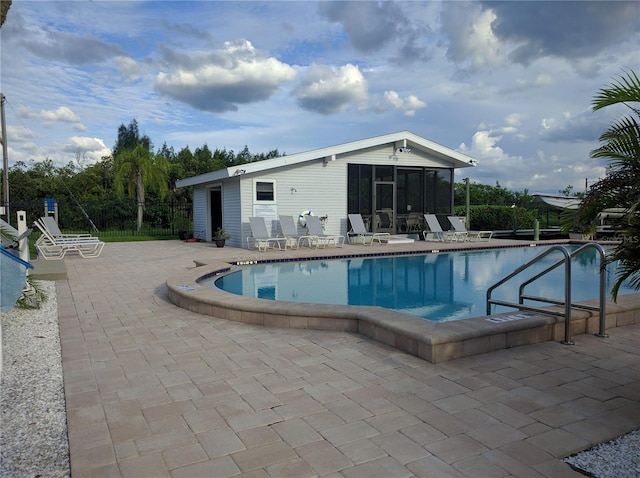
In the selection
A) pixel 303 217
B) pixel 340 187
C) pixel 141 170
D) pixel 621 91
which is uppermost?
pixel 141 170

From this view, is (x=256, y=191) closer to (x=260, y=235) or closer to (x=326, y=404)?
(x=260, y=235)

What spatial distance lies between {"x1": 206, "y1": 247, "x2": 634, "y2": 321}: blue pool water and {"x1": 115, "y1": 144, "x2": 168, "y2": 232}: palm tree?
44.2 feet

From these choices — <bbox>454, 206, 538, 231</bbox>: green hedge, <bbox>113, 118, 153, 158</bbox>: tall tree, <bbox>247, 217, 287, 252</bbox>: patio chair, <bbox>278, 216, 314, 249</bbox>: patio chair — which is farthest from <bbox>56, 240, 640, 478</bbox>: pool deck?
<bbox>113, 118, 153, 158</bbox>: tall tree

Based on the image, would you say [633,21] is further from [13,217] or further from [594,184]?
[13,217]

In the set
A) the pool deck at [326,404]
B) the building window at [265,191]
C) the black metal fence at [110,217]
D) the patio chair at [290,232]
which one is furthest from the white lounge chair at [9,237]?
the black metal fence at [110,217]

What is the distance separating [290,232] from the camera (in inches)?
516

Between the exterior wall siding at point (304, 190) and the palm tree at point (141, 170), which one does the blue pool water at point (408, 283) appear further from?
the palm tree at point (141, 170)

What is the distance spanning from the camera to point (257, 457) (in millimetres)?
2141

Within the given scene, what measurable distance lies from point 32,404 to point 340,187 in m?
12.5

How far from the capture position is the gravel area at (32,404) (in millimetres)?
2158

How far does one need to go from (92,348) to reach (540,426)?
3.61m

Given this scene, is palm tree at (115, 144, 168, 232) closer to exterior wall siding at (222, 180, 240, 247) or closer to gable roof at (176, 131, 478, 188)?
gable roof at (176, 131, 478, 188)

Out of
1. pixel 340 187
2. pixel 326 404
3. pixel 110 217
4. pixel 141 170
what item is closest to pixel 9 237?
pixel 326 404

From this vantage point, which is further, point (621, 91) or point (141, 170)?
point (141, 170)
